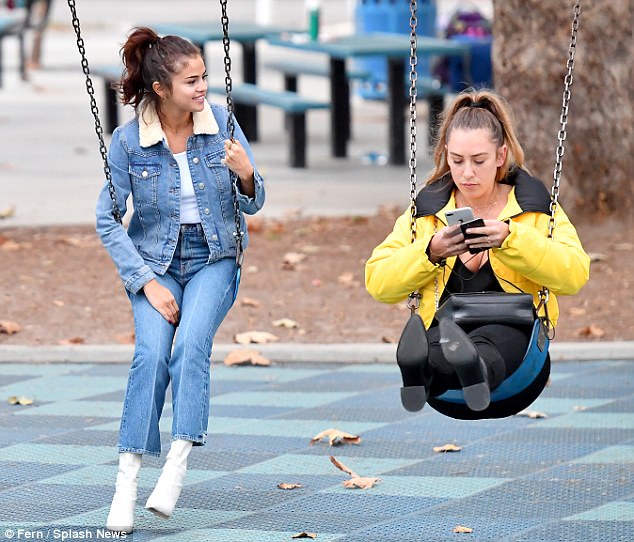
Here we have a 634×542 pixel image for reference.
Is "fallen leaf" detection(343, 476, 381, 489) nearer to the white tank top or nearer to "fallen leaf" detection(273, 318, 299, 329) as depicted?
the white tank top

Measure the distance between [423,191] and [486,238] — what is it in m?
0.45

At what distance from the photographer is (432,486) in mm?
5023

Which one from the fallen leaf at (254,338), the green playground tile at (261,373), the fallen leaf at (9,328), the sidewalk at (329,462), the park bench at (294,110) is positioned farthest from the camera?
the park bench at (294,110)

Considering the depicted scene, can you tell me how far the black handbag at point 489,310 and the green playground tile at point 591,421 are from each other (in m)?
1.62

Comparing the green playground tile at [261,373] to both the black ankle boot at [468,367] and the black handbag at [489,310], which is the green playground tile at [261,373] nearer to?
the black handbag at [489,310]

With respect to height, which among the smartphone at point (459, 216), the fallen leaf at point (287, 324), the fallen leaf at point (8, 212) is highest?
the smartphone at point (459, 216)

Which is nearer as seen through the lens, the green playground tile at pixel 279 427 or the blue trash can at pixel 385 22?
the green playground tile at pixel 279 427

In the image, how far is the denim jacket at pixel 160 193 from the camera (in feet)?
15.1

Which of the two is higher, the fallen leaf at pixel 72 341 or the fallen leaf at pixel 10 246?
the fallen leaf at pixel 72 341

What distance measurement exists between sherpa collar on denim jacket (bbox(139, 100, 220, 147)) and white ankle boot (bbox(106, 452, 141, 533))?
3.32 ft

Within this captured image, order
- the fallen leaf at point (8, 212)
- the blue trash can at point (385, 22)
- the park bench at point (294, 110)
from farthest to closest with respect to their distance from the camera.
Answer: the blue trash can at point (385, 22) → the park bench at point (294, 110) → the fallen leaf at point (8, 212)

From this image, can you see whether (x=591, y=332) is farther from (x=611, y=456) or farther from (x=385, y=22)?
(x=385, y=22)

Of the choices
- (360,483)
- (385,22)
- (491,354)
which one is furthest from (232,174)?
(385,22)

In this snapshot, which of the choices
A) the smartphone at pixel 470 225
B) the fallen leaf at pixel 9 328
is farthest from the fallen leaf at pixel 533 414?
the fallen leaf at pixel 9 328
